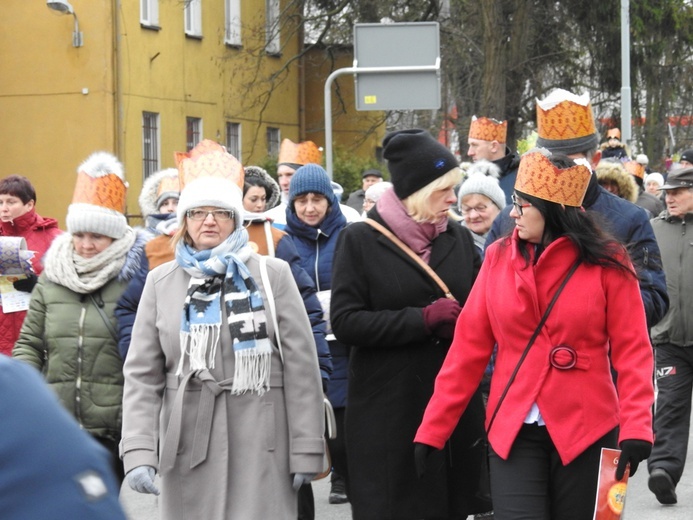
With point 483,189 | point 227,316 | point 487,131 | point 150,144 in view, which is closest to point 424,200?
point 227,316

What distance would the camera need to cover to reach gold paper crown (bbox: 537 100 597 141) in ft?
20.1

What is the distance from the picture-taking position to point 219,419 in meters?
5.23

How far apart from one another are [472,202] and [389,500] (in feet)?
9.30

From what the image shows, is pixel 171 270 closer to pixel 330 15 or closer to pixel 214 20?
pixel 330 15

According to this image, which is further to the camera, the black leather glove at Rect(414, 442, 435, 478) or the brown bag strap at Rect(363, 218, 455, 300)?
the brown bag strap at Rect(363, 218, 455, 300)

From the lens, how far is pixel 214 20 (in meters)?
33.1

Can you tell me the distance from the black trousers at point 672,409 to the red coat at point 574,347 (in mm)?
3488

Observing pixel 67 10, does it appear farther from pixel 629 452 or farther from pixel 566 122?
A: pixel 629 452

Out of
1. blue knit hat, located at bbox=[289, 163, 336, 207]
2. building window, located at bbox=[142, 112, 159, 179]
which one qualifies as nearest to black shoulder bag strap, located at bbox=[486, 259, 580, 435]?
blue knit hat, located at bbox=[289, 163, 336, 207]

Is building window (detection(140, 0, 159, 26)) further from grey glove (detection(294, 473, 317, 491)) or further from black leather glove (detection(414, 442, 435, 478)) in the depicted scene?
black leather glove (detection(414, 442, 435, 478))

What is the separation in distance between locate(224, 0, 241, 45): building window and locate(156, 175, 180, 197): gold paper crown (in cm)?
2473

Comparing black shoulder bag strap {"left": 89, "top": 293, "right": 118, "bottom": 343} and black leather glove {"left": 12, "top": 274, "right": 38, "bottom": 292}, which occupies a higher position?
black leather glove {"left": 12, "top": 274, "right": 38, "bottom": 292}

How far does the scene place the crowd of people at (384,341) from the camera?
4836 millimetres

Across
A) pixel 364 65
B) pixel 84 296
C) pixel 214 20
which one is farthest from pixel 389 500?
pixel 214 20
